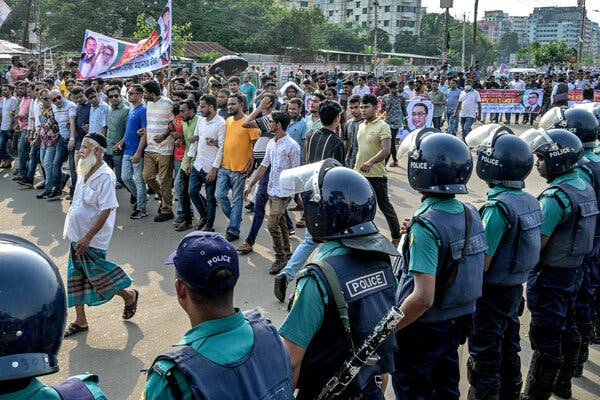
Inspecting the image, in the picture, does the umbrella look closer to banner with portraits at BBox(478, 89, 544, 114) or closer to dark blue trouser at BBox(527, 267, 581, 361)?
banner with portraits at BBox(478, 89, 544, 114)

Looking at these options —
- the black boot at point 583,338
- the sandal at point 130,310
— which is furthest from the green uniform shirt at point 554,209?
the sandal at point 130,310

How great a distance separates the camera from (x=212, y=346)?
1989 millimetres

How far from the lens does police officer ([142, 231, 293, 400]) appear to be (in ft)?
6.25

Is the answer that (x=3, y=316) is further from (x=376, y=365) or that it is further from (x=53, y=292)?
(x=376, y=365)

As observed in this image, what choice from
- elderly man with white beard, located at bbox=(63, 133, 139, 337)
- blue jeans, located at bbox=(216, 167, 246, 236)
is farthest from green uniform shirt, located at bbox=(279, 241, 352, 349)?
blue jeans, located at bbox=(216, 167, 246, 236)

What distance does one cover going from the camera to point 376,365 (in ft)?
9.09

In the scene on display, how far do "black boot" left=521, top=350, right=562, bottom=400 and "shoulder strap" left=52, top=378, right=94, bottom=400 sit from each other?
360 cm

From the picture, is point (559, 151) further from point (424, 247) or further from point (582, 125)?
point (424, 247)

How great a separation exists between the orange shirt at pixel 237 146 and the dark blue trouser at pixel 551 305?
4.30 m

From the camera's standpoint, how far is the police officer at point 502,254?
3.81m

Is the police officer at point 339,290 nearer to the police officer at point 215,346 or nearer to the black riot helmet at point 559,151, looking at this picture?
the police officer at point 215,346

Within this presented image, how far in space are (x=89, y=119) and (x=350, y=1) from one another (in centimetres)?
11472

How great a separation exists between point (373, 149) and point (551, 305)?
3.54 m

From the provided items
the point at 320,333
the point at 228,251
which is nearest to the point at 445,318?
the point at 320,333
